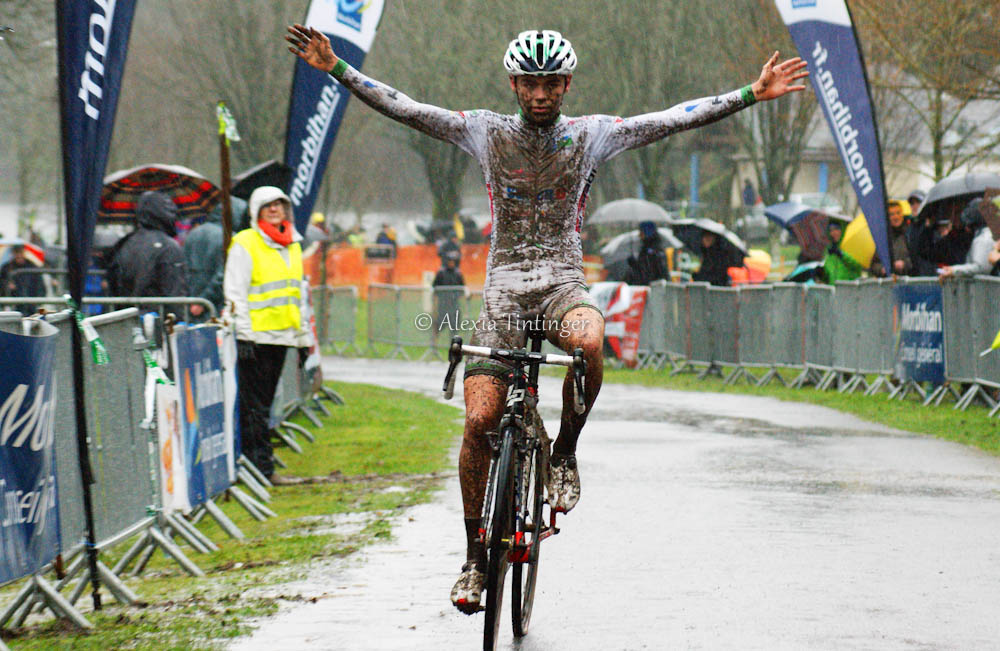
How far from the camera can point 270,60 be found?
4678cm

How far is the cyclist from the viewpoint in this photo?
6953mm

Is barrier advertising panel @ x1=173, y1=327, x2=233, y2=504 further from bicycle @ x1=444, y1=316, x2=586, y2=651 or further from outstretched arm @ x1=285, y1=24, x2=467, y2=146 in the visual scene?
bicycle @ x1=444, y1=316, x2=586, y2=651

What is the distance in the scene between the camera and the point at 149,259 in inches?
512

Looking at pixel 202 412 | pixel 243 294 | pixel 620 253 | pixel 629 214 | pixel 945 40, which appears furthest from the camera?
pixel 629 214

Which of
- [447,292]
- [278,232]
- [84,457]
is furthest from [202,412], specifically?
[447,292]

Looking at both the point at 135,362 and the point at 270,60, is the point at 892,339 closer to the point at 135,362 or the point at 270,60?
the point at 135,362

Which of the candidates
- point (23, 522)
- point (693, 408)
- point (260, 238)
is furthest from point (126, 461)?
point (693, 408)

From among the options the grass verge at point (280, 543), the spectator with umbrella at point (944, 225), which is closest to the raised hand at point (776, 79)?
Result: the grass verge at point (280, 543)

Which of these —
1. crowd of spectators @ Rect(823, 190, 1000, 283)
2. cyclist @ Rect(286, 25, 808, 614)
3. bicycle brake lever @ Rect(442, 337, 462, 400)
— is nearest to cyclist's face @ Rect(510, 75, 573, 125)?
cyclist @ Rect(286, 25, 808, 614)

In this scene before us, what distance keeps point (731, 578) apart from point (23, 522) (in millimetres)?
3359

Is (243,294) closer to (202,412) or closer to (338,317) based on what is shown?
(202,412)

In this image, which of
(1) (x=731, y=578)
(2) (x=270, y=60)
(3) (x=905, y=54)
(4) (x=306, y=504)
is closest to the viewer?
(1) (x=731, y=578)

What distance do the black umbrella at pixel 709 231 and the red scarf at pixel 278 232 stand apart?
1363 cm

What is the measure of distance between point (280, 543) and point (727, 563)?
2765 mm
